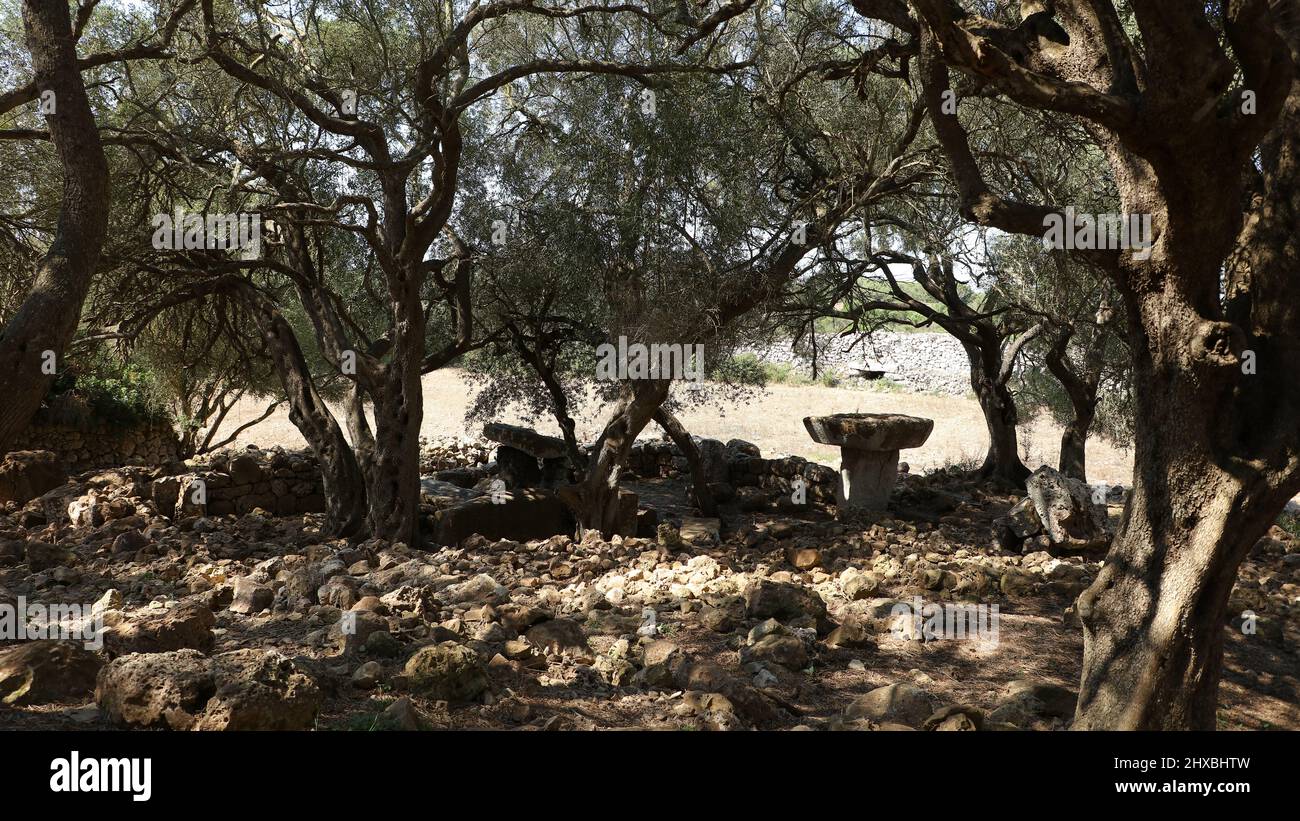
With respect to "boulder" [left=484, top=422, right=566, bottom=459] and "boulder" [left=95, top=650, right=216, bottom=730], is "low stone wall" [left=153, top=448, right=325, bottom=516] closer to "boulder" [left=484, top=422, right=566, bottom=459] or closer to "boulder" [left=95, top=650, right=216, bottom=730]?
"boulder" [left=484, top=422, right=566, bottom=459]

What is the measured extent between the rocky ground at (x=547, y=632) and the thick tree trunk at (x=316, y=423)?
548 mm

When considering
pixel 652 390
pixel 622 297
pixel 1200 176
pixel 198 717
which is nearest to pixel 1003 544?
pixel 652 390

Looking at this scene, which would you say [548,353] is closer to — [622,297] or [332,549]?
[622,297]

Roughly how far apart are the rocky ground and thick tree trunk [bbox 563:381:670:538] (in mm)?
732

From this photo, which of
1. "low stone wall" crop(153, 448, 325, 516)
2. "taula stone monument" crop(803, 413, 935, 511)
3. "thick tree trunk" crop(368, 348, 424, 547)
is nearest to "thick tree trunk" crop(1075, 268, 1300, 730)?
"thick tree trunk" crop(368, 348, 424, 547)

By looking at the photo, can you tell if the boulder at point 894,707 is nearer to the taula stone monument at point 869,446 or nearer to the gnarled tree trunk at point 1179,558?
the gnarled tree trunk at point 1179,558

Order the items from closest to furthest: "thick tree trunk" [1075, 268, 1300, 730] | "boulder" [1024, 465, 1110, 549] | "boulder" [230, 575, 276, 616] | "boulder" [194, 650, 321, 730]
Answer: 1. "boulder" [194, 650, 321, 730]
2. "thick tree trunk" [1075, 268, 1300, 730]
3. "boulder" [230, 575, 276, 616]
4. "boulder" [1024, 465, 1110, 549]

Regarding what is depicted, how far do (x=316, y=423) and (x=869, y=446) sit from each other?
7072 millimetres

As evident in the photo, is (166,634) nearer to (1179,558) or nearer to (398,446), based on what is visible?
(398,446)

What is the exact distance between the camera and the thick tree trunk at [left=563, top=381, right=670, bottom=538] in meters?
10.4

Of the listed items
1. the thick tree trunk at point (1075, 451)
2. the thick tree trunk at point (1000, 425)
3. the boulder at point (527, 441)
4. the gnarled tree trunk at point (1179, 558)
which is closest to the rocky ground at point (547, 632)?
the gnarled tree trunk at point (1179, 558)

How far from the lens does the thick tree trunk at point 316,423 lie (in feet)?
33.2

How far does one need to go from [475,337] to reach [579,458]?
7.50 ft

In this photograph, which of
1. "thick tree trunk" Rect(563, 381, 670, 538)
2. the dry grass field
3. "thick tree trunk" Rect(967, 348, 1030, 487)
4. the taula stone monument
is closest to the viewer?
"thick tree trunk" Rect(563, 381, 670, 538)
